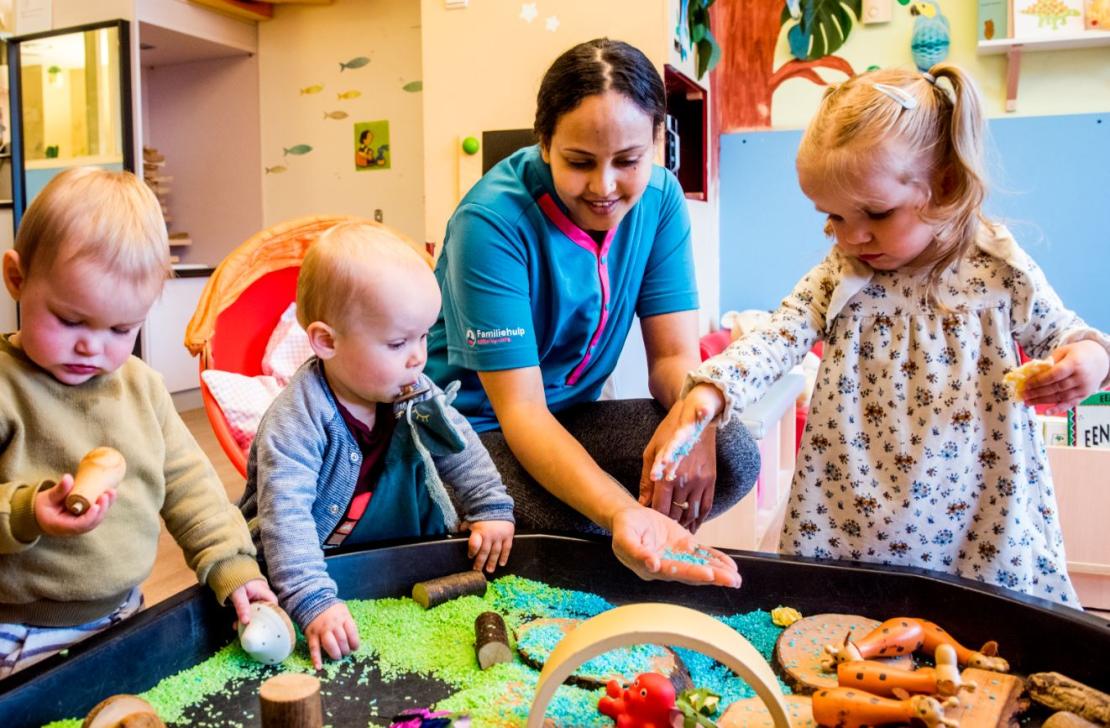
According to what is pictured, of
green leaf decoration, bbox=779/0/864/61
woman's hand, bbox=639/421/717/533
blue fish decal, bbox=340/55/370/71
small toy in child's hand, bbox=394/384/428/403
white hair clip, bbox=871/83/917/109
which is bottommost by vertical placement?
woman's hand, bbox=639/421/717/533

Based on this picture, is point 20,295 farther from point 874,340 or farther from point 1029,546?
point 1029,546

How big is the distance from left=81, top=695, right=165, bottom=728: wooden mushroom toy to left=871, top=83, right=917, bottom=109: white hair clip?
0.97 m

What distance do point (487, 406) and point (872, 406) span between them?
0.60 m

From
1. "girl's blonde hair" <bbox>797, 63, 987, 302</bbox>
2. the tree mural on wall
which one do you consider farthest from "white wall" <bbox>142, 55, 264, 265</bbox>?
"girl's blonde hair" <bbox>797, 63, 987, 302</bbox>

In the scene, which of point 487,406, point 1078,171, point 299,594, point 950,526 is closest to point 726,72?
point 1078,171

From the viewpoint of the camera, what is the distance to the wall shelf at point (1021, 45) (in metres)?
2.65

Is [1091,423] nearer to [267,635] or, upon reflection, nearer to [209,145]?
[267,635]

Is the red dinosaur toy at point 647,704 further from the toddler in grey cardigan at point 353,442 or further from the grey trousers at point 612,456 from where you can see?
the grey trousers at point 612,456

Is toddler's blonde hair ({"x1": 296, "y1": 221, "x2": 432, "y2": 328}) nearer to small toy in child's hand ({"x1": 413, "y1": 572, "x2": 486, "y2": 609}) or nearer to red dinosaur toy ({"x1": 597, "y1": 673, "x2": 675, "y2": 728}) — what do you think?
small toy in child's hand ({"x1": 413, "y1": 572, "x2": 486, "y2": 609})

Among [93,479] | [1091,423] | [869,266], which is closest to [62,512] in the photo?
Result: [93,479]

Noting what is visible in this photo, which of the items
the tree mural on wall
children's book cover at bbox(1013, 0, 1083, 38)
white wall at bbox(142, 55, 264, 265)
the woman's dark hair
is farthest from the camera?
white wall at bbox(142, 55, 264, 265)

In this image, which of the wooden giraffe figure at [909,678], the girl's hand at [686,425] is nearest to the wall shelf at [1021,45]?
the girl's hand at [686,425]

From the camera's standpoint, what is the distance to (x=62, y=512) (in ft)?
2.61

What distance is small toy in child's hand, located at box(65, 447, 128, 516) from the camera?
76cm
